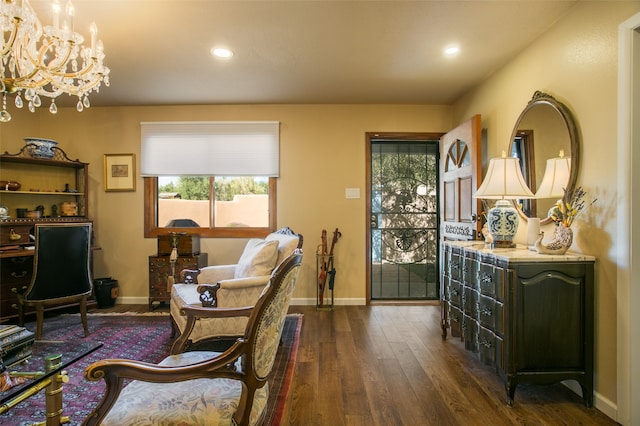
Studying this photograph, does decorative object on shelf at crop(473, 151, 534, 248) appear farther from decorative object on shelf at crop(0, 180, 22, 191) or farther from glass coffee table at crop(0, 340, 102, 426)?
decorative object on shelf at crop(0, 180, 22, 191)

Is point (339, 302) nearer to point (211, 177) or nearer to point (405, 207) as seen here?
point (405, 207)

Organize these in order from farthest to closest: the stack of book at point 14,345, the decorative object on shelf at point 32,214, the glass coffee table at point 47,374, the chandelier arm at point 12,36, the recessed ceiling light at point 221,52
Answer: the decorative object on shelf at point 32,214, the recessed ceiling light at point 221,52, the chandelier arm at point 12,36, the stack of book at point 14,345, the glass coffee table at point 47,374

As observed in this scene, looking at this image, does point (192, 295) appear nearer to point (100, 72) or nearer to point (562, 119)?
point (100, 72)

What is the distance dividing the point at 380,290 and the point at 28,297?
376 centimetres

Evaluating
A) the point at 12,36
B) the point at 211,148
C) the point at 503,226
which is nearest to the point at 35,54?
the point at 12,36

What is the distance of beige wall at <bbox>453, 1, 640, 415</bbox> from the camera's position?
1779 millimetres

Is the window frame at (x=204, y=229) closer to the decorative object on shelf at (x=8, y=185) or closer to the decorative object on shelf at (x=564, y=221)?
the decorative object on shelf at (x=8, y=185)

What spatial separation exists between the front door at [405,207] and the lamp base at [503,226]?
79.4 inches

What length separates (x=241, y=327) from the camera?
243 centimetres

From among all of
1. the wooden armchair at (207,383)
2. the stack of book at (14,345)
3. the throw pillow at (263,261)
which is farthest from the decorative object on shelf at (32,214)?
the wooden armchair at (207,383)

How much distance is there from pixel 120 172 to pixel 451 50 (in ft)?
13.0

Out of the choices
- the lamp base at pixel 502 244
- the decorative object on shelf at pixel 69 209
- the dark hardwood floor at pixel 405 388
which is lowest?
the dark hardwood floor at pixel 405 388

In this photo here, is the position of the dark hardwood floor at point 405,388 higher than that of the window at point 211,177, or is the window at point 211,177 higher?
the window at point 211,177

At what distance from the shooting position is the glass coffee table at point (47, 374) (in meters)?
1.18
